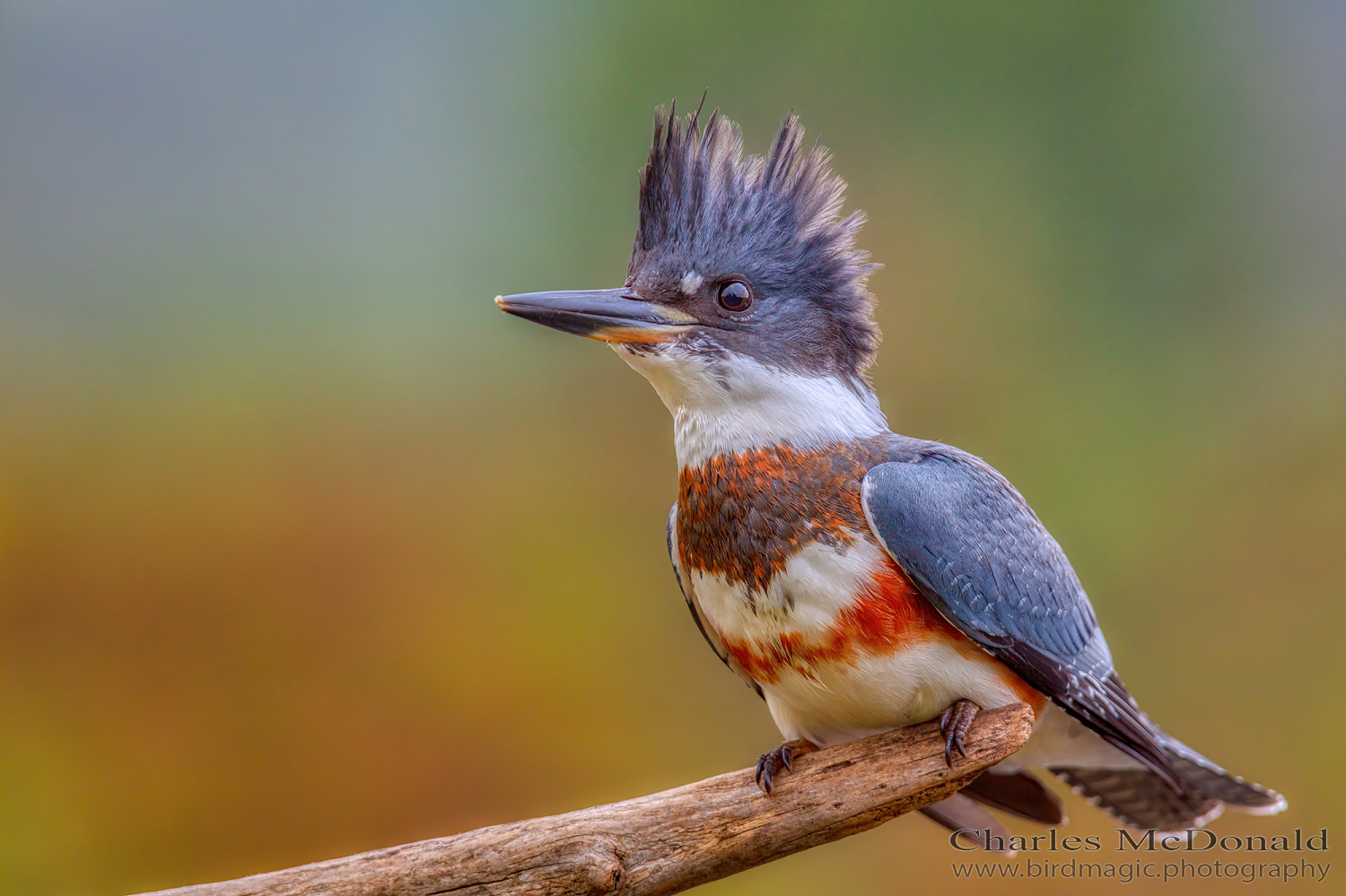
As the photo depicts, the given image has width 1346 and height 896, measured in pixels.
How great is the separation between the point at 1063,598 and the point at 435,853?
43.2 inches

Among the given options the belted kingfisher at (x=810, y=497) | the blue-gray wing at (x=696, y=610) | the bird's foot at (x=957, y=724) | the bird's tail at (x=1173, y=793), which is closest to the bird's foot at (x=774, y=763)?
the belted kingfisher at (x=810, y=497)

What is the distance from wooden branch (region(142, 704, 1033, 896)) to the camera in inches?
60.8

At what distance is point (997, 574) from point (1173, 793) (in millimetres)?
718

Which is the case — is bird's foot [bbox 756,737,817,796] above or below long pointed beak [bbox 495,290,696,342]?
below

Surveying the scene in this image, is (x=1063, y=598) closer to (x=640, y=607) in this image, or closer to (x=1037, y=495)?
(x=1037, y=495)

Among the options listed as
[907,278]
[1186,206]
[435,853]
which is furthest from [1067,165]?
[435,853]

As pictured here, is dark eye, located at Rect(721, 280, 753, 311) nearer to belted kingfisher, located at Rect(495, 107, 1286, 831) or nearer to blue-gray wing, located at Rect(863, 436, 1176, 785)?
belted kingfisher, located at Rect(495, 107, 1286, 831)

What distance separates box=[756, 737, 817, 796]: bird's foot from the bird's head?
20.4 inches

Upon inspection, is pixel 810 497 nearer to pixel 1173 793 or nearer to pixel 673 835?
pixel 673 835

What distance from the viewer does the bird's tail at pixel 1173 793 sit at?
1869 millimetres

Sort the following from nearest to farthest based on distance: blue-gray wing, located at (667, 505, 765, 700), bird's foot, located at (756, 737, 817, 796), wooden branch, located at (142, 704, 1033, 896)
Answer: wooden branch, located at (142, 704, 1033, 896), bird's foot, located at (756, 737, 817, 796), blue-gray wing, located at (667, 505, 765, 700)

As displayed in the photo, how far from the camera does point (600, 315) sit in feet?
5.24

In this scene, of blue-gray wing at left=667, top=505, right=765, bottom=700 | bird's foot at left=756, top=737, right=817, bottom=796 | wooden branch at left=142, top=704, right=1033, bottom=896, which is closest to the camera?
wooden branch at left=142, top=704, right=1033, bottom=896
